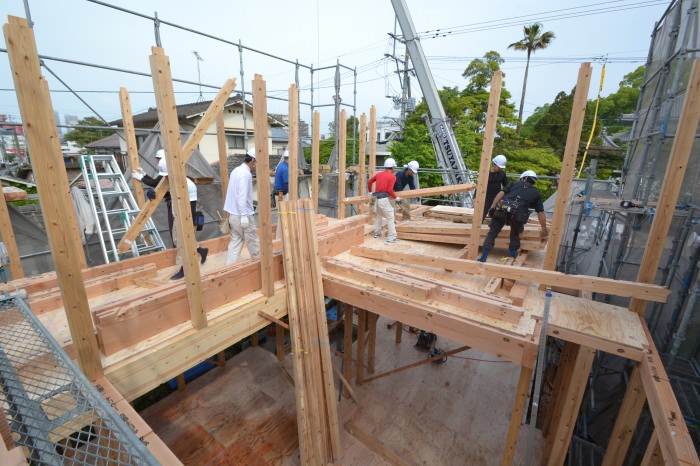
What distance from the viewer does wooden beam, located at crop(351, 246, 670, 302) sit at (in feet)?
11.2

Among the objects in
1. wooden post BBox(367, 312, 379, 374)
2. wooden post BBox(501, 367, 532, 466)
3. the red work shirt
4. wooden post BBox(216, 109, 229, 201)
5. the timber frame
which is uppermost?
wooden post BBox(216, 109, 229, 201)

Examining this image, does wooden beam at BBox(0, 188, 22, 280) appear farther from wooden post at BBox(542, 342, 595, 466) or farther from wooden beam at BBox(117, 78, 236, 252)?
wooden post at BBox(542, 342, 595, 466)

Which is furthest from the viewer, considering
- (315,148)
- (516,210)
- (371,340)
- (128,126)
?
(315,148)

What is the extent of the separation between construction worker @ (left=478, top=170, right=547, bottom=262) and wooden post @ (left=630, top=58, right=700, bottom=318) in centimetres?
141

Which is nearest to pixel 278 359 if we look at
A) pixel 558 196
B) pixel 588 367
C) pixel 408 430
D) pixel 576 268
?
pixel 408 430

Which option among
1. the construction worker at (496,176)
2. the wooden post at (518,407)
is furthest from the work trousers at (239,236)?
the construction worker at (496,176)

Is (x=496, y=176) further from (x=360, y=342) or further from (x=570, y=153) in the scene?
(x=360, y=342)

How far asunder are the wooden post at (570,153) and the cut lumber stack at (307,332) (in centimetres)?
311

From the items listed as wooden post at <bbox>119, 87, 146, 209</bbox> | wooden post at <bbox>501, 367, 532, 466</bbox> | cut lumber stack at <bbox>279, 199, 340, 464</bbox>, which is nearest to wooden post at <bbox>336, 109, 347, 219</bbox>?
cut lumber stack at <bbox>279, 199, 340, 464</bbox>

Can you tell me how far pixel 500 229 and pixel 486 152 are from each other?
145 centimetres

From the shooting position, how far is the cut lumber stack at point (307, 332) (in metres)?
4.22

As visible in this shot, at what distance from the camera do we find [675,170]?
3.15 m

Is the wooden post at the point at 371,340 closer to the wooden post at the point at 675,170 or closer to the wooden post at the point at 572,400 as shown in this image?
the wooden post at the point at 572,400

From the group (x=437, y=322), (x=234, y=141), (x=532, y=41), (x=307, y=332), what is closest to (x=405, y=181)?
(x=437, y=322)
